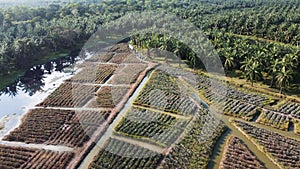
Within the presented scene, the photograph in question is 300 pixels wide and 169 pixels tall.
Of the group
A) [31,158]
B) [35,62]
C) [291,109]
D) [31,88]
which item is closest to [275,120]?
[291,109]

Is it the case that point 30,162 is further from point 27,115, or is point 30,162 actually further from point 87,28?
point 87,28

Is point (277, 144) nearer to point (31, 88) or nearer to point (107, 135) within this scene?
point (107, 135)

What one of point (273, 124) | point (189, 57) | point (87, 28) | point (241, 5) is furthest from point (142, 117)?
point (241, 5)

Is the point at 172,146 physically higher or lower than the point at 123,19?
lower

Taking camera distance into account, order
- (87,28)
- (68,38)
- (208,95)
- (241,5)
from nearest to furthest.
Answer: (208,95) < (68,38) < (87,28) < (241,5)

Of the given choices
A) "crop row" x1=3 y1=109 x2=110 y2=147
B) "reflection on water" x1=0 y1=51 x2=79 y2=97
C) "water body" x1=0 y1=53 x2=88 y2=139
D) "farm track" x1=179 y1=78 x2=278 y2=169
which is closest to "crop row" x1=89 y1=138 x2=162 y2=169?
"crop row" x1=3 y1=109 x2=110 y2=147

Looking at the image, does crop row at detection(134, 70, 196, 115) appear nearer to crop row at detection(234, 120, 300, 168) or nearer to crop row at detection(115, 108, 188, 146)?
crop row at detection(115, 108, 188, 146)

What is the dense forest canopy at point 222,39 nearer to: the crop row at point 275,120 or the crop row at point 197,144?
the crop row at point 275,120
